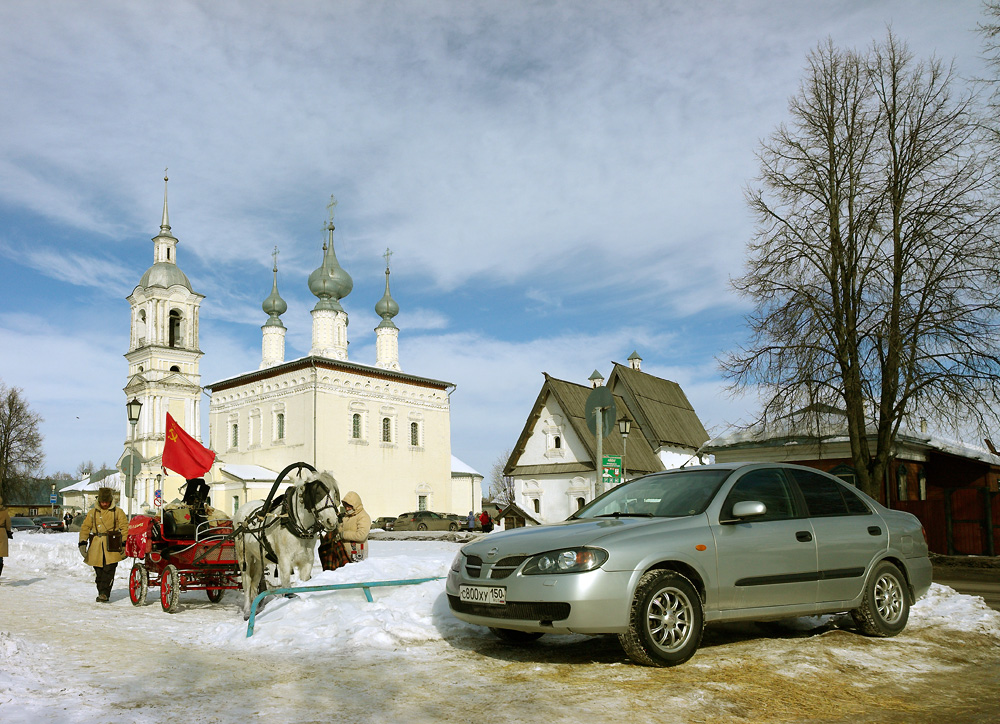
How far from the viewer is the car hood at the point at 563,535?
271 inches

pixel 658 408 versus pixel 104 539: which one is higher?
pixel 658 408

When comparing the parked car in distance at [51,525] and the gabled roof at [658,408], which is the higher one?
the gabled roof at [658,408]

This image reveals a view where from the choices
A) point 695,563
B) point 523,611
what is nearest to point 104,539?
point 523,611

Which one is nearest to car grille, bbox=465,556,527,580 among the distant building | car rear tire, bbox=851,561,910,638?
car rear tire, bbox=851,561,910,638

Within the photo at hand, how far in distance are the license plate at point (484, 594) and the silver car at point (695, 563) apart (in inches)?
0.5

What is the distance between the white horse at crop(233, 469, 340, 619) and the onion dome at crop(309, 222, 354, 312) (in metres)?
57.8

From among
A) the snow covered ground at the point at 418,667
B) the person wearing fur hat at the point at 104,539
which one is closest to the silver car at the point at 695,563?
the snow covered ground at the point at 418,667

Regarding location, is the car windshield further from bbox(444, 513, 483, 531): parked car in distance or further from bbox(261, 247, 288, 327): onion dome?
bbox(261, 247, 288, 327): onion dome

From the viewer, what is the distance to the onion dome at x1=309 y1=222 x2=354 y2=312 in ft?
223

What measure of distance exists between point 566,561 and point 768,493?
2.38 meters

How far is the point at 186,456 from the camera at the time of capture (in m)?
13.4

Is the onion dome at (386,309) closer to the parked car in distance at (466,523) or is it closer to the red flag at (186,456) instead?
the parked car in distance at (466,523)

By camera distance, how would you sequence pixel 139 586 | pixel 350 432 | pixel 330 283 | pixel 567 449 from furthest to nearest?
pixel 330 283
pixel 350 432
pixel 567 449
pixel 139 586

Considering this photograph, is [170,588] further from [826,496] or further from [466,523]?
[466,523]
